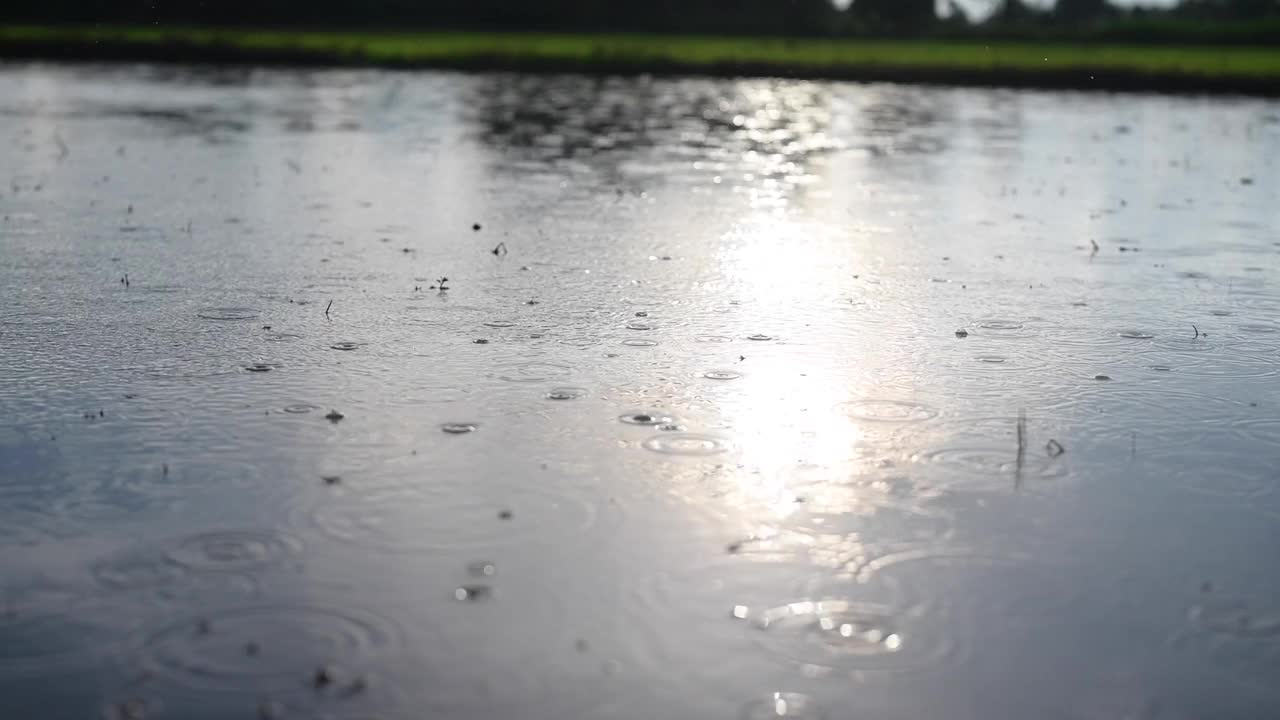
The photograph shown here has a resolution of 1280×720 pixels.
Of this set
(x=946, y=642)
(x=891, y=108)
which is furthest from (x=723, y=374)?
(x=891, y=108)

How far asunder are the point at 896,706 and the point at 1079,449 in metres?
1.94

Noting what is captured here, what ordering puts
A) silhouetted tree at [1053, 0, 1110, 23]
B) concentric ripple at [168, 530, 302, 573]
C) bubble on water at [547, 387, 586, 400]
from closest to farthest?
concentric ripple at [168, 530, 302, 573] → bubble on water at [547, 387, 586, 400] → silhouetted tree at [1053, 0, 1110, 23]

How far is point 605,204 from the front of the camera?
1020cm

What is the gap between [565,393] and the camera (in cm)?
489

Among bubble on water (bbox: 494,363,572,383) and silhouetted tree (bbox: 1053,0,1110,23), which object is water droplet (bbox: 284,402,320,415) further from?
silhouetted tree (bbox: 1053,0,1110,23)

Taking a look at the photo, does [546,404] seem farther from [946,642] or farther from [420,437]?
[946,642]

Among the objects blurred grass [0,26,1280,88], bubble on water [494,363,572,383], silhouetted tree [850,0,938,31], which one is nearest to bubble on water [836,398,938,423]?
bubble on water [494,363,572,383]

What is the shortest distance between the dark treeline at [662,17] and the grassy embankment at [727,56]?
3944 mm

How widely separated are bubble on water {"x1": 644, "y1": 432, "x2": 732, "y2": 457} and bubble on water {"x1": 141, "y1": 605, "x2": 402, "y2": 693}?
4.59 ft

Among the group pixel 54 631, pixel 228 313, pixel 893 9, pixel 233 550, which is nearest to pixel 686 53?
pixel 893 9

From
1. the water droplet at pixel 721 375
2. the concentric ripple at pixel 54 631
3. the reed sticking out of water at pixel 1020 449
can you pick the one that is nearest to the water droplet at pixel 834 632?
the reed sticking out of water at pixel 1020 449

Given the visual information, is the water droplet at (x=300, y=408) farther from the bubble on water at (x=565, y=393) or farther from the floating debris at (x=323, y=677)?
the floating debris at (x=323, y=677)

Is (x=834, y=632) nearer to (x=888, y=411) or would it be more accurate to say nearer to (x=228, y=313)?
(x=888, y=411)

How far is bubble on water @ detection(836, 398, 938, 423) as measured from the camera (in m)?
4.68
